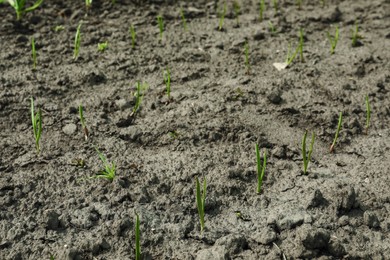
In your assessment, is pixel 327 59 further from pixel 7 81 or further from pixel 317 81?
pixel 7 81

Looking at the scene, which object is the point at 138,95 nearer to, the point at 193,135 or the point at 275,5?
the point at 193,135

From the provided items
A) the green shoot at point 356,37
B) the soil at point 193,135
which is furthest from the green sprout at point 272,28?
the green shoot at point 356,37

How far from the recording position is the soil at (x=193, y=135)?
6.29 feet

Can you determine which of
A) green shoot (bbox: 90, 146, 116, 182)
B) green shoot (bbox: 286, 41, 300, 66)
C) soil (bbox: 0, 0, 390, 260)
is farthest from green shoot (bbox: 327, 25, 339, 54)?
green shoot (bbox: 90, 146, 116, 182)

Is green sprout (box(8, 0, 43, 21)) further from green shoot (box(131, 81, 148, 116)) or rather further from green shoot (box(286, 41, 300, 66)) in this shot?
green shoot (box(286, 41, 300, 66))

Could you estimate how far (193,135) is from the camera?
7.83 ft

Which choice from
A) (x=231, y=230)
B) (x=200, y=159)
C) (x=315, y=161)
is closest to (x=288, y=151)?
(x=315, y=161)

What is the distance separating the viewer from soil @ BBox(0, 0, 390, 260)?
1.92 meters

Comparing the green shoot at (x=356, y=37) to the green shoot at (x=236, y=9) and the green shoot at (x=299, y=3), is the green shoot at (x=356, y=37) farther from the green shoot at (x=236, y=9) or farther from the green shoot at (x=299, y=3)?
the green shoot at (x=236, y=9)

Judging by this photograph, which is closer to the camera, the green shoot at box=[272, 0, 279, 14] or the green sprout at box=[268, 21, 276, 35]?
the green sprout at box=[268, 21, 276, 35]

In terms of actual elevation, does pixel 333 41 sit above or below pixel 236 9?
below

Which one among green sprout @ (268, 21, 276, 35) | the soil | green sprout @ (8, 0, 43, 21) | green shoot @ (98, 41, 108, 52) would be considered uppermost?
green sprout @ (8, 0, 43, 21)

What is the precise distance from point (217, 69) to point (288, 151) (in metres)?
0.75

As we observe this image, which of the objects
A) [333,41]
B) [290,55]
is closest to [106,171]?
[290,55]
